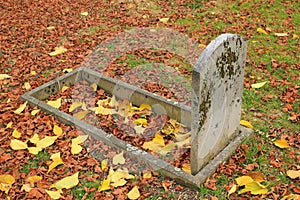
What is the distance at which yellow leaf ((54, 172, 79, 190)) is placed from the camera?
357cm

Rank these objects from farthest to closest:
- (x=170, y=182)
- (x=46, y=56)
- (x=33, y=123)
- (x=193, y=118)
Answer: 1. (x=46, y=56)
2. (x=33, y=123)
3. (x=170, y=182)
4. (x=193, y=118)

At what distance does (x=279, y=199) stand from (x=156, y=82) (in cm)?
231

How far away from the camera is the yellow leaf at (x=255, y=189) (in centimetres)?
343

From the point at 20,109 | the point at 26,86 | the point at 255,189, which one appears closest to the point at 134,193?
the point at 255,189

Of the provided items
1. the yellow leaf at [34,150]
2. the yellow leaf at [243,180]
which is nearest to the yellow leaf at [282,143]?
the yellow leaf at [243,180]

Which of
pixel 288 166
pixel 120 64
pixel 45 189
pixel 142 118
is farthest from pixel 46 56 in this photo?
pixel 288 166

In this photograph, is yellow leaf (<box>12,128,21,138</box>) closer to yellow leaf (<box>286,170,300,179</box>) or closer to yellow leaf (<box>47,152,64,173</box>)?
yellow leaf (<box>47,152,64,173</box>)

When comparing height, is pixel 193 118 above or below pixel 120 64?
above

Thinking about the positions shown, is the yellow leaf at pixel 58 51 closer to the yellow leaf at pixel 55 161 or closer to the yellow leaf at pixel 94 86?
the yellow leaf at pixel 94 86

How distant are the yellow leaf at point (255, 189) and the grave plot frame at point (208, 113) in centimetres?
32

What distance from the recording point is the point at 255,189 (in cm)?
345

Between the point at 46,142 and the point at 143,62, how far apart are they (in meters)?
2.10

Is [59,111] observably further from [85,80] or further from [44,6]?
[44,6]

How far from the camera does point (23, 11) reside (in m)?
8.01
